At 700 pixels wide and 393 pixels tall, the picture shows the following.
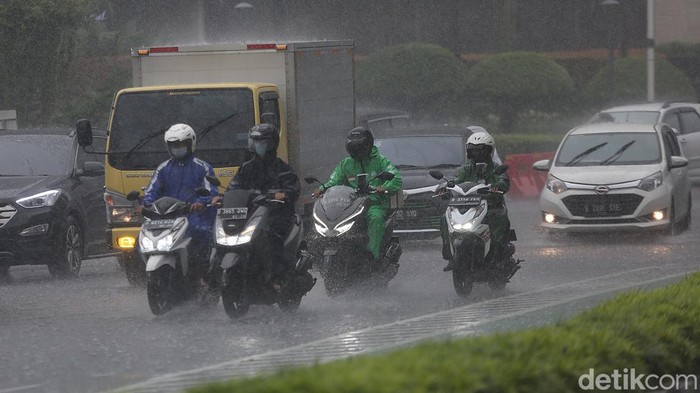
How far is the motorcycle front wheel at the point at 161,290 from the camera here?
41.1ft

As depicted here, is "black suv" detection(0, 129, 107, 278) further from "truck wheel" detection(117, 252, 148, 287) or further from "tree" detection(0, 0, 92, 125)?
"tree" detection(0, 0, 92, 125)

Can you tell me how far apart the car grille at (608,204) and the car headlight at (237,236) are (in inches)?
324

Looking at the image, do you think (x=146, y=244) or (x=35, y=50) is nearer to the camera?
(x=146, y=244)

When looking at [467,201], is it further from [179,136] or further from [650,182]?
[650,182]

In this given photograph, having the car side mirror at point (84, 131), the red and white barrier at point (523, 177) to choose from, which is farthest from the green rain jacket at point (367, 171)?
Answer: the red and white barrier at point (523, 177)

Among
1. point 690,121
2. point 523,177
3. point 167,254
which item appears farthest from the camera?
point 523,177

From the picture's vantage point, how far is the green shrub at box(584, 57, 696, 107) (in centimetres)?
4541

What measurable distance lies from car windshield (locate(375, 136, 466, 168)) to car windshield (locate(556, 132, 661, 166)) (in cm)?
154

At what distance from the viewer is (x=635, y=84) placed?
150 ft

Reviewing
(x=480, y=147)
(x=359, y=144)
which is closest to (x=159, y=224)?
(x=359, y=144)

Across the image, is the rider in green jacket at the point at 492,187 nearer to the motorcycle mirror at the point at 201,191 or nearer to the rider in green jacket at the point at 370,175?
the rider in green jacket at the point at 370,175

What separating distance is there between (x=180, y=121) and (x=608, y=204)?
6.65 m

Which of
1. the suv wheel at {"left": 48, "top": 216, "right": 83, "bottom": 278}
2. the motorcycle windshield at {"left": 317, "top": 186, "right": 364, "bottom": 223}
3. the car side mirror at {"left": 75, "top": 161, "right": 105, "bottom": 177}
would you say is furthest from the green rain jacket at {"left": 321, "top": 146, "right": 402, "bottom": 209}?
the suv wheel at {"left": 48, "top": 216, "right": 83, "bottom": 278}

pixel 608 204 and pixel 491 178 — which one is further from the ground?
pixel 491 178
